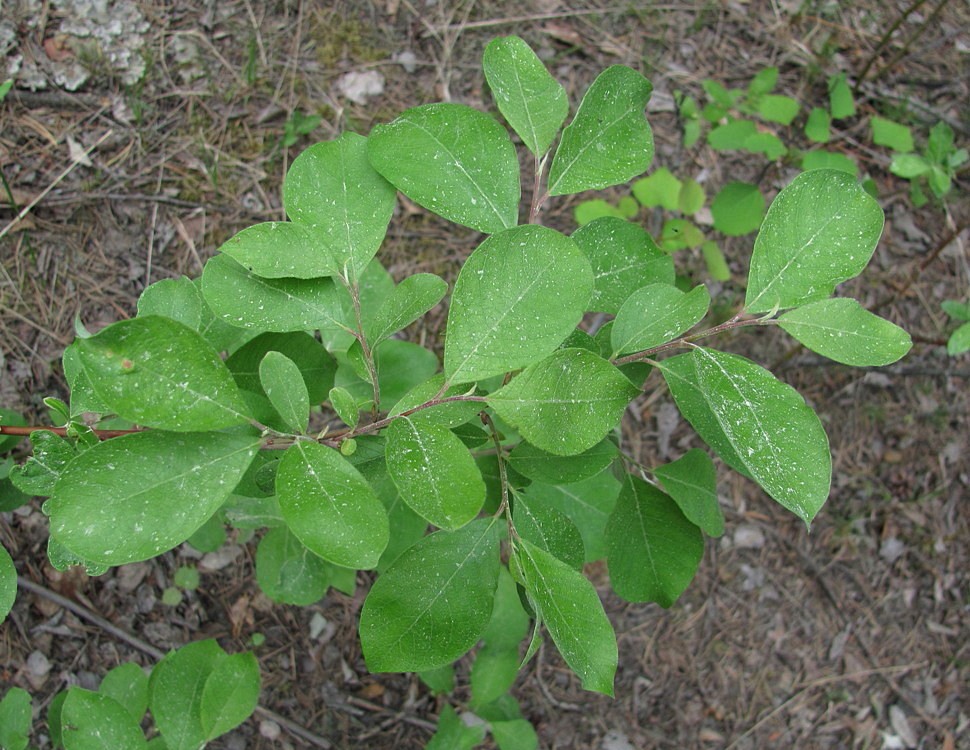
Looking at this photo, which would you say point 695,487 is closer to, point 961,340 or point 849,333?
point 849,333

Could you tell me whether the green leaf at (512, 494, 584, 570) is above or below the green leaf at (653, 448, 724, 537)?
below

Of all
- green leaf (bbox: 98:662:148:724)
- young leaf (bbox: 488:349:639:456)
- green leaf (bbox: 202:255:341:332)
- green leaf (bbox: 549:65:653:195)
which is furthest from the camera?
green leaf (bbox: 98:662:148:724)

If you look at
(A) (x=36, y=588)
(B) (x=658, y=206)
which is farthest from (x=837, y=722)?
(A) (x=36, y=588)

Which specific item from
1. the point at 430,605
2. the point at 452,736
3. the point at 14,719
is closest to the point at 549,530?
the point at 430,605

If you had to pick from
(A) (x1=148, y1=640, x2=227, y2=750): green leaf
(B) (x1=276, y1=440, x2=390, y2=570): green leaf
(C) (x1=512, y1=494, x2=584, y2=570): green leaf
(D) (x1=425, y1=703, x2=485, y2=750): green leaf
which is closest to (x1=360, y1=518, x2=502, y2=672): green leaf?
(C) (x1=512, y1=494, x2=584, y2=570): green leaf

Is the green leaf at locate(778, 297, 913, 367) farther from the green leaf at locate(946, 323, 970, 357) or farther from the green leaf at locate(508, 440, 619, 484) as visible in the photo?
the green leaf at locate(946, 323, 970, 357)

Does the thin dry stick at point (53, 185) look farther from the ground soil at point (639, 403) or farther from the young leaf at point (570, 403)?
the young leaf at point (570, 403)
